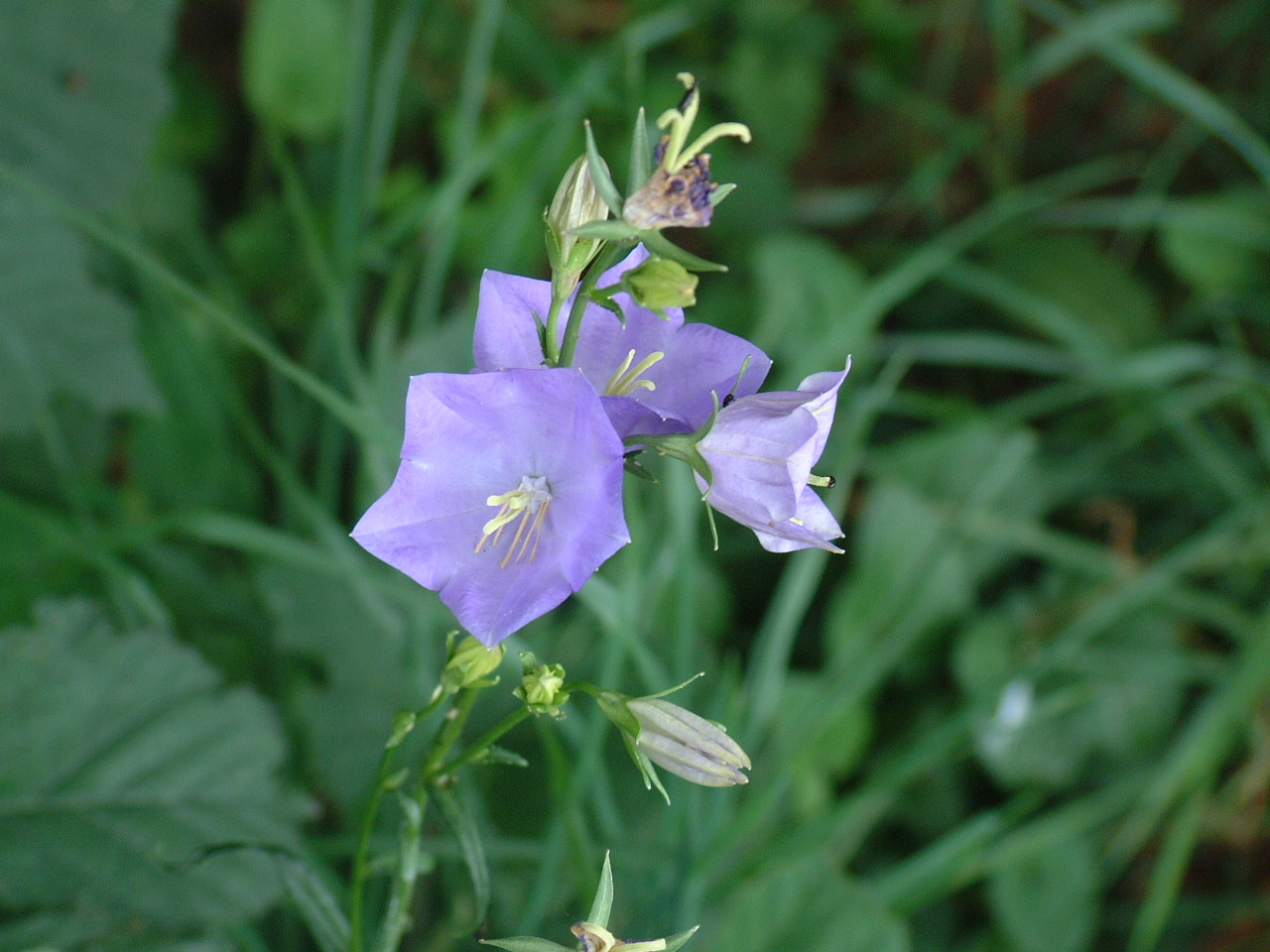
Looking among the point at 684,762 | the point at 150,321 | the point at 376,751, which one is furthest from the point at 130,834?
the point at 150,321

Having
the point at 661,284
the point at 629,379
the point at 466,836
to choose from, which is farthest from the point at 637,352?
the point at 466,836

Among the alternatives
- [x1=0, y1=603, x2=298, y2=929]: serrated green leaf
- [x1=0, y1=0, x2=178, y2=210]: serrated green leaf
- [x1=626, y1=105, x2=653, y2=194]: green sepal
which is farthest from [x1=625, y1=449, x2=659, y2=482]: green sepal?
[x1=0, y1=0, x2=178, y2=210]: serrated green leaf

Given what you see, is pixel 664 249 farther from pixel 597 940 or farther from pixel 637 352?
pixel 597 940

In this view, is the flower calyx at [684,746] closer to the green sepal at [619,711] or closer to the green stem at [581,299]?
the green sepal at [619,711]

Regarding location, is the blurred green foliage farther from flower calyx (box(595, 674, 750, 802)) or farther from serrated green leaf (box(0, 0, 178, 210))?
flower calyx (box(595, 674, 750, 802))

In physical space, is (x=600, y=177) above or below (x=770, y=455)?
above

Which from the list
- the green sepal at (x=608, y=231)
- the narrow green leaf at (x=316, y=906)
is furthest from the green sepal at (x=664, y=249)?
the narrow green leaf at (x=316, y=906)
